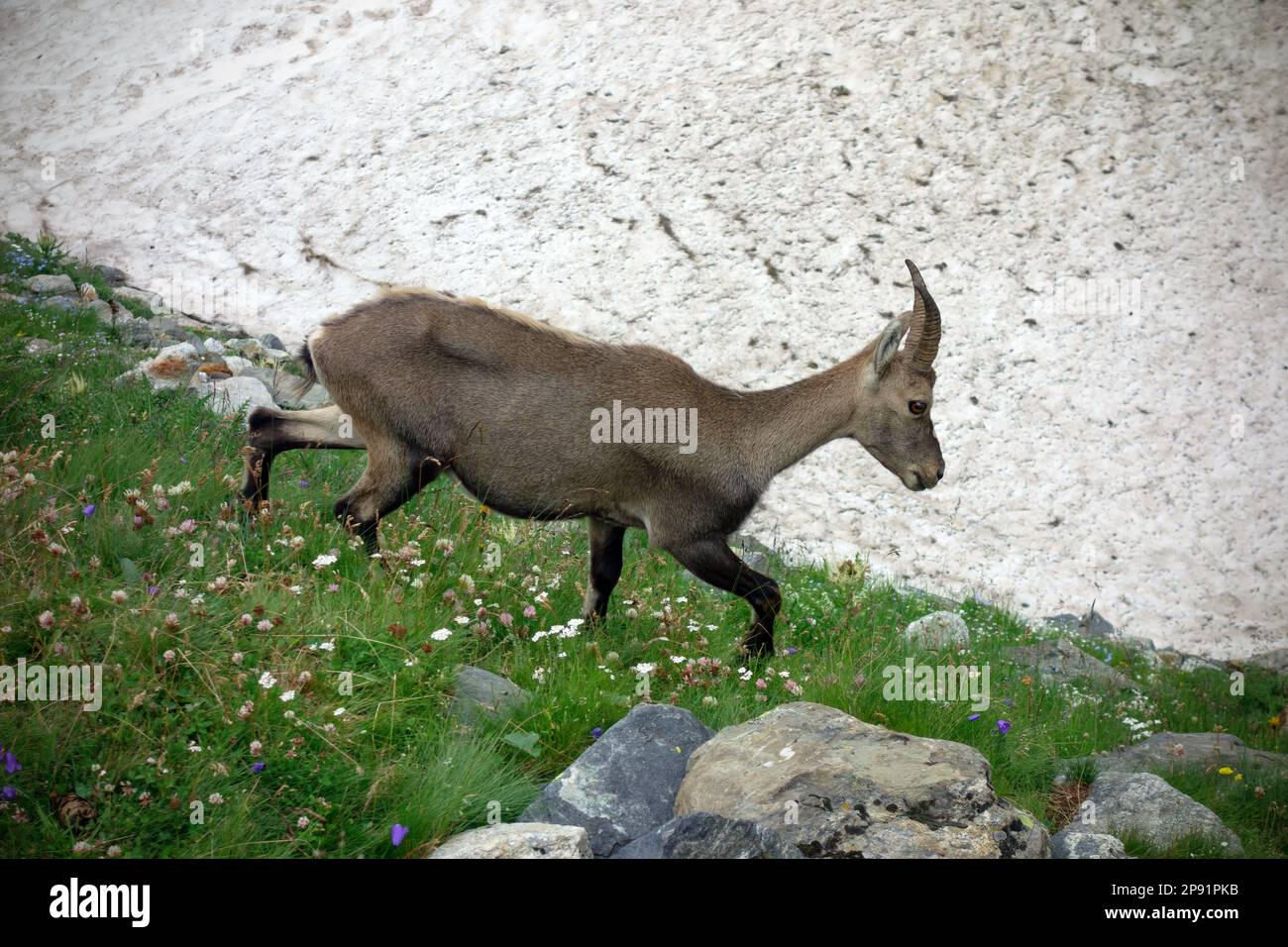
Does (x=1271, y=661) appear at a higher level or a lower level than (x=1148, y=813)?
lower

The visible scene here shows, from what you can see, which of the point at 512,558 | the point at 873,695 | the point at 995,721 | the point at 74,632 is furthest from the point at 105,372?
the point at 995,721

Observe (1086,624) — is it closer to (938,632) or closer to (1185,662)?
(1185,662)

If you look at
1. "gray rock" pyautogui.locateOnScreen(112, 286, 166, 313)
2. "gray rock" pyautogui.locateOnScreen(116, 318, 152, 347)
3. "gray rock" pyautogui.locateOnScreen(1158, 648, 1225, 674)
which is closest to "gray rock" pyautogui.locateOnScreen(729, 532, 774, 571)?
"gray rock" pyautogui.locateOnScreen(1158, 648, 1225, 674)

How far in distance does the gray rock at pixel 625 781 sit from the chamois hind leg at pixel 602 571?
200cm

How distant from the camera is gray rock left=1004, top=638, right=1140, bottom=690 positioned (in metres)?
8.65

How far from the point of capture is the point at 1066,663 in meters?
8.92

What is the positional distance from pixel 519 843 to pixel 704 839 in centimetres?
67

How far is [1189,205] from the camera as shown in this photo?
43.2 feet

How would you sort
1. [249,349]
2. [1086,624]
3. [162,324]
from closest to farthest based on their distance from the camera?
[1086,624] < [162,324] < [249,349]

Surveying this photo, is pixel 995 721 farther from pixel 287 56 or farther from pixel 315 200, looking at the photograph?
pixel 287 56

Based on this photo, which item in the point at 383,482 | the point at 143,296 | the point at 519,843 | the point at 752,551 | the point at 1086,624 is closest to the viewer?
the point at 519,843

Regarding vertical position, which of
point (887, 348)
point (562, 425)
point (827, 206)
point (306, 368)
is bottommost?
point (562, 425)

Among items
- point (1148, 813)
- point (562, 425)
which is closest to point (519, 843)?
point (562, 425)

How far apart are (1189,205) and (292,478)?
35.7 feet
